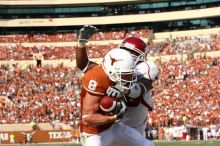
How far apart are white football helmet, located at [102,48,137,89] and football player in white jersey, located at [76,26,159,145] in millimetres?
235

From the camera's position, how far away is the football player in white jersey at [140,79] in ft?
21.7

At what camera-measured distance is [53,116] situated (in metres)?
31.5

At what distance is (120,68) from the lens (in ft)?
19.4

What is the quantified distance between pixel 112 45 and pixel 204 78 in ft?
49.1

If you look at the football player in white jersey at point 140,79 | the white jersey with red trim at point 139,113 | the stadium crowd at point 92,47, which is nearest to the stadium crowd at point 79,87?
the stadium crowd at point 92,47

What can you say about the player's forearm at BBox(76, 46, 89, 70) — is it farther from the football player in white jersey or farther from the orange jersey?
the orange jersey

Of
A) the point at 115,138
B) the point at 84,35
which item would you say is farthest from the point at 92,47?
the point at 115,138

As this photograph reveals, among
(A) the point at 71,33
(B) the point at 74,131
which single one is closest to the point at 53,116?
(B) the point at 74,131

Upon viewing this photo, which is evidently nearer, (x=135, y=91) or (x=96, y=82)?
(x=96, y=82)

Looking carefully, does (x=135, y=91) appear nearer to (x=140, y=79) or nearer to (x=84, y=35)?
(x=140, y=79)

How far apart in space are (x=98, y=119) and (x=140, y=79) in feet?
3.23

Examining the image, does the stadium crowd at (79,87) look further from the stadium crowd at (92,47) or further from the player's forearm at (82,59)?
the player's forearm at (82,59)

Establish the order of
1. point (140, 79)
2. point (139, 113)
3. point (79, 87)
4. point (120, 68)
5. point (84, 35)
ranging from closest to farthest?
point (120, 68)
point (140, 79)
point (84, 35)
point (139, 113)
point (79, 87)

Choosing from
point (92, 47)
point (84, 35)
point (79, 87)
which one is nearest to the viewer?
point (84, 35)
